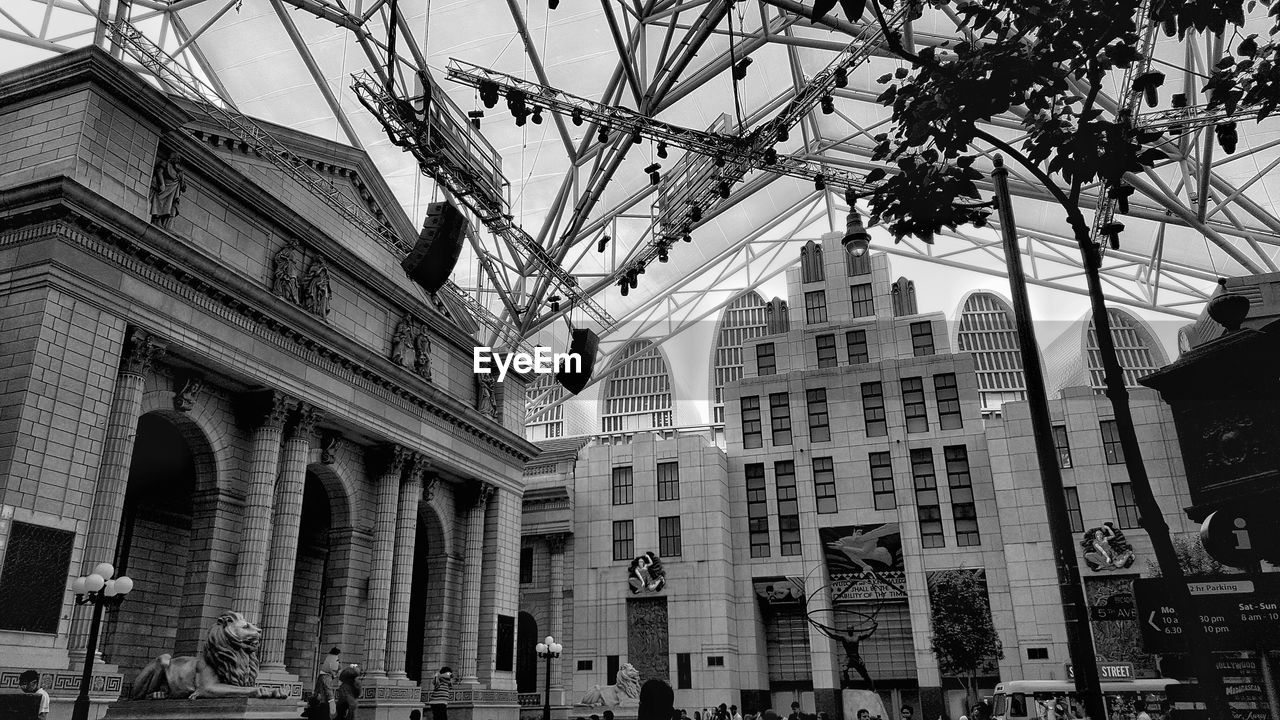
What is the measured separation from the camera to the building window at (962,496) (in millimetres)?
43281

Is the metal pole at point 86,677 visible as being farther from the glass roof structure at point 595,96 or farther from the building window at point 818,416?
the building window at point 818,416

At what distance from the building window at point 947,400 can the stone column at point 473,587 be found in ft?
81.4

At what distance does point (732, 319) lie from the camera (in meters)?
73.1

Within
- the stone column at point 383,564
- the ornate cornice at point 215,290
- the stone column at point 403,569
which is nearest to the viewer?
the ornate cornice at point 215,290

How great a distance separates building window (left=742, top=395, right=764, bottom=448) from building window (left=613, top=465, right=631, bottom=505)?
22.5ft

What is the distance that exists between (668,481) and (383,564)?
2158 cm

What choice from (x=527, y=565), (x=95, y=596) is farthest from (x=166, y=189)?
(x=527, y=565)

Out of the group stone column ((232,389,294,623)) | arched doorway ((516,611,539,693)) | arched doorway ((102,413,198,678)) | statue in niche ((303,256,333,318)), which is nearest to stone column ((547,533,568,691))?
arched doorway ((516,611,539,693))

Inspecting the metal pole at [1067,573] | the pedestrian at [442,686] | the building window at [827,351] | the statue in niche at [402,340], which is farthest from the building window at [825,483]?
the metal pole at [1067,573]

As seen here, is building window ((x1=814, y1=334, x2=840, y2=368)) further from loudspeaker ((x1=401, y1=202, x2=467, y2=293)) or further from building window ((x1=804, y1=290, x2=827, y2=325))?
loudspeaker ((x1=401, y1=202, x2=467, y2=293))

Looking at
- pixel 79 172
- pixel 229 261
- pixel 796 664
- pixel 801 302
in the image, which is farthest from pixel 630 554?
pixel 79 172

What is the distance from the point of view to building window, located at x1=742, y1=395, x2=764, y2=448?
4834 centimetres

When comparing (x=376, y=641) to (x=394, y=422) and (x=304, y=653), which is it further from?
(x=394, y=422)

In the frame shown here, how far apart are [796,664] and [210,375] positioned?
3383 centimetres
